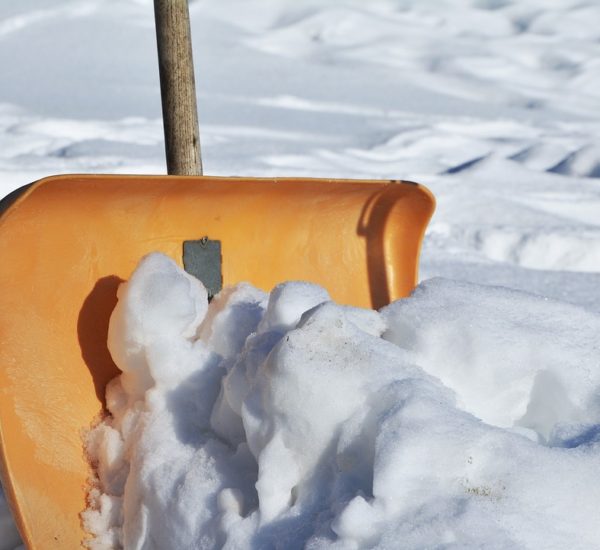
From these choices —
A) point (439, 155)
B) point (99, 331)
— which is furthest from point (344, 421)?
A: point (439, 155)

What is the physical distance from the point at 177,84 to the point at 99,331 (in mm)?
809

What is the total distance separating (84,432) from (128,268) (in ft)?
1.11

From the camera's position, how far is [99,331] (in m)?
1.90

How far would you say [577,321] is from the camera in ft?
5.54

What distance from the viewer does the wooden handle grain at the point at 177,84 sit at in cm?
240

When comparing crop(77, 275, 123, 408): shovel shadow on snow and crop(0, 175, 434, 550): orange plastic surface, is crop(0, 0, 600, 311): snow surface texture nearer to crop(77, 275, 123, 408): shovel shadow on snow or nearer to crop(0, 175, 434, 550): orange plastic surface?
crop(0, 175, 434, 550): orange plastic surface

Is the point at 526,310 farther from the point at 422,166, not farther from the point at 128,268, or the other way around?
the point at 422,166

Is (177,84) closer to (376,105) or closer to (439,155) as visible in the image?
(439,155)

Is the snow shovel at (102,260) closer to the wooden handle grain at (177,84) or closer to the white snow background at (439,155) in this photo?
the white snow background at (439,155)

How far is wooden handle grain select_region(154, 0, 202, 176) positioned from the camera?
2.40 meters

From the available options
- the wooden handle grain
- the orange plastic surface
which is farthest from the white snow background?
the wooden handle grain

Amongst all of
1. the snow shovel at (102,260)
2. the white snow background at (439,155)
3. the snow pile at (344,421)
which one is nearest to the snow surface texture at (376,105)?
the white snow background at (439,155)

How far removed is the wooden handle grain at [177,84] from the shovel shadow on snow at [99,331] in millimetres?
625

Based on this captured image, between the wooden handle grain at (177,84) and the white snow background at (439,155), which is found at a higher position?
the wooden handle grain at (177,84)
